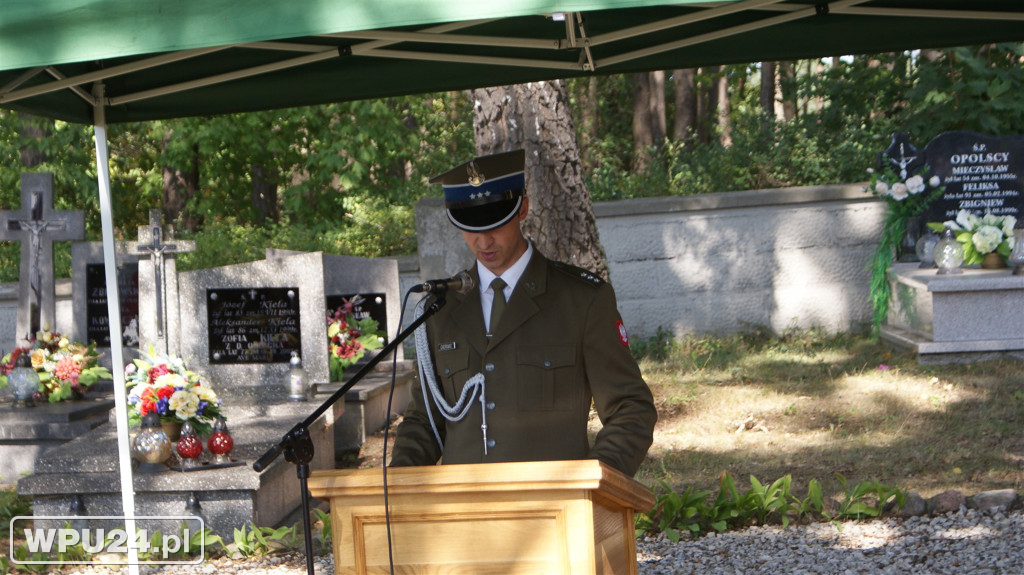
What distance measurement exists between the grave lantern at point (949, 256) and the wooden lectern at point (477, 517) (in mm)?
7959

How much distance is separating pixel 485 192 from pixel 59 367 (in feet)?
21.8

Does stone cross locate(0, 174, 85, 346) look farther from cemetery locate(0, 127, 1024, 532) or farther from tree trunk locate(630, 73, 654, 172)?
tree trunk locate(630, 73, 654, 172)

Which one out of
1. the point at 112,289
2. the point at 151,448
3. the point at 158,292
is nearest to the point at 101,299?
the point at 158,292

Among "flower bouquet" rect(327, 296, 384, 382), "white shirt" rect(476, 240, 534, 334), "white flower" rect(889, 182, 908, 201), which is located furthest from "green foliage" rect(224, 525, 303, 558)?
"white flower" rect(889, 182, 908, 201)

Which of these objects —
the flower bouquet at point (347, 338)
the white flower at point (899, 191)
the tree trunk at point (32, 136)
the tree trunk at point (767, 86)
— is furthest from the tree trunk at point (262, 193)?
the white flower at point (899, 191)

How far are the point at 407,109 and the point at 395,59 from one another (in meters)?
15.6

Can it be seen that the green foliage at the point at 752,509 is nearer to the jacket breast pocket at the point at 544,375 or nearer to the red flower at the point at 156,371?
the jacket breast pocket at the point at 544,375

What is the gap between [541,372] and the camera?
308 cm

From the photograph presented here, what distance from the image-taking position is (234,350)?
8.27 metres

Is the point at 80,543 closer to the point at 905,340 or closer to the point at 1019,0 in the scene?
the point at 1019,0

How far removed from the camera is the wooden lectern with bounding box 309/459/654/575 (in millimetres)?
2223

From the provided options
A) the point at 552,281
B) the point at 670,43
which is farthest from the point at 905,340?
the point at 552,281

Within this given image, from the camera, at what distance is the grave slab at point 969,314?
9.22 m

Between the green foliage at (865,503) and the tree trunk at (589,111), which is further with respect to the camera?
the tree trunk at (589,111)
